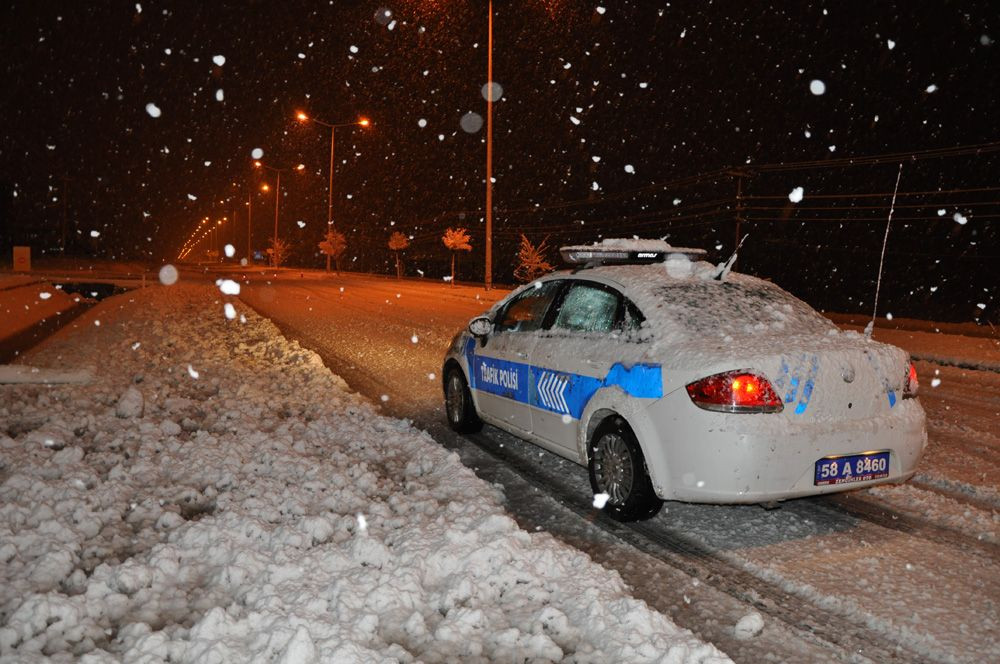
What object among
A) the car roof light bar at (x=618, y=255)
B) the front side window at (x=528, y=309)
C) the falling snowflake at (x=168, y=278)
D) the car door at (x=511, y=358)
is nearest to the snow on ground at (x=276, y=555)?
the car door at (x=511, y=358)

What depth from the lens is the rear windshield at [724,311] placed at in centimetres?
472

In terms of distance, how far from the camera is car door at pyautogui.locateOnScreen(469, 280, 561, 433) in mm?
5977

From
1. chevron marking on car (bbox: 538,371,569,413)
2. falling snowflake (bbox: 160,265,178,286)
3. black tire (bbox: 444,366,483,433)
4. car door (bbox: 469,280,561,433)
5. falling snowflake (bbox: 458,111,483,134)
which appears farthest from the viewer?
falling snowflake (bbox: 458,111,483,134)

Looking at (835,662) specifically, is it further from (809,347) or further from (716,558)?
(809,347)

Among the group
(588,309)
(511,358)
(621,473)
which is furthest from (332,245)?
(621,473)


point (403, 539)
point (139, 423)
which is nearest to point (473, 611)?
point (403, 539)

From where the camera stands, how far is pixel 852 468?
4395 millimetres

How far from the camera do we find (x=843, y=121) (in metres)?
60.8

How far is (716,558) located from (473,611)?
60.9 inches

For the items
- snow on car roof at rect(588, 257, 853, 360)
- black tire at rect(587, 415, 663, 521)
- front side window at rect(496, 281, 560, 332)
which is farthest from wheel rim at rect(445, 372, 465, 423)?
black tire at rect(587, 415, 663, 521)

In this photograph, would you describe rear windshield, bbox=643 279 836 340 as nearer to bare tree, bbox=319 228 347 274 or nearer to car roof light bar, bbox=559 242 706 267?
car roof light bar, bbox=559 242 706 267

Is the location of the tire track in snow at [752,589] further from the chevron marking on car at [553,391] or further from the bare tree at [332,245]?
the bare tree at [332,245]

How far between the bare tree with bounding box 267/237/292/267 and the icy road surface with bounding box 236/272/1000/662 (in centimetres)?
6643

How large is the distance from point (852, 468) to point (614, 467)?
1346 mm
